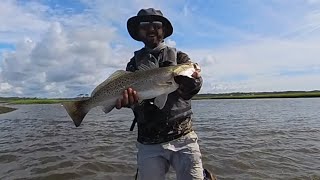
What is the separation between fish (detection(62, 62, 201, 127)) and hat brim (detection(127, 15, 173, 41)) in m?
0.83

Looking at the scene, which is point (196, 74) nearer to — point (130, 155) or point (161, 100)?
point (161, 100)

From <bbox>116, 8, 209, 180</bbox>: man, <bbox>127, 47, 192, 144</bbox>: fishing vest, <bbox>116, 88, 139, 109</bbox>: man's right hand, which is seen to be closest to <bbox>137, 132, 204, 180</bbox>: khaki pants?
<bbox>116, 8, 209, 180</bbox>: man

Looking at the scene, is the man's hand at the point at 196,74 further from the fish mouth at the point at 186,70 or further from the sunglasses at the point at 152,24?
the sunglasses at the point at 152,24

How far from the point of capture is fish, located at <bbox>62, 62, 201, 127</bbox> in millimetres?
5047

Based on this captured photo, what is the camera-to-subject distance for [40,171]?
1232 cm

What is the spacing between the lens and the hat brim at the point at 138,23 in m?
5.68

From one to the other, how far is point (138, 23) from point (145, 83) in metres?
1.24

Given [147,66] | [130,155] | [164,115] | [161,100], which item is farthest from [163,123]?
[130,155]

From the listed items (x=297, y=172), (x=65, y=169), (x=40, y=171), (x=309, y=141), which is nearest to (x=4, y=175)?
(x=40, y=171)

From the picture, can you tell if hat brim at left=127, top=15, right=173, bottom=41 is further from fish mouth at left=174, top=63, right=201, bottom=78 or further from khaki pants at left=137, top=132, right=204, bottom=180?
khaki pants at left=137, top=132, right=204, bottom=180

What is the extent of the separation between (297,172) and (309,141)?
6.94 meters

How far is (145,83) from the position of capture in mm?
5086

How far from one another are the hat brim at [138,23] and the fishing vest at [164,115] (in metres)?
0.42

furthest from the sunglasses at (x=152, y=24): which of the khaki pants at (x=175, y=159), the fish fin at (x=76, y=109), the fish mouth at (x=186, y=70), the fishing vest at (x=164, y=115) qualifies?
the khaki pants at (x=175, y=159)
